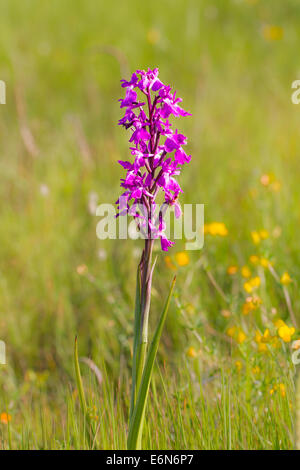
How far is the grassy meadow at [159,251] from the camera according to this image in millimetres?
1487

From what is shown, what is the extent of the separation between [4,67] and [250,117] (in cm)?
294

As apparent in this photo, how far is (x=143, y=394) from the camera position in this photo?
1.12 meters

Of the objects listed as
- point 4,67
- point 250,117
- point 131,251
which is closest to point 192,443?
point 131,251

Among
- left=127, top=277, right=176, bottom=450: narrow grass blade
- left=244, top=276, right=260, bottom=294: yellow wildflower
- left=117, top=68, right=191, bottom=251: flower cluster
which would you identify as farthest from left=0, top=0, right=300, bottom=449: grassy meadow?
left=117, top=68, right=191, bottom=251: flower cluster

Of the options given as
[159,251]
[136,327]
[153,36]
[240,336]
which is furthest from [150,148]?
[153,36]

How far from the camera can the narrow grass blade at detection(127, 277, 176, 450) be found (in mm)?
1084

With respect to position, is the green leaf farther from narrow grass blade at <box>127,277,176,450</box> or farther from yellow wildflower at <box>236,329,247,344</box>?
yellow wildflower at <box>236,329,247,344</box>

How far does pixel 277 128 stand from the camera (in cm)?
389

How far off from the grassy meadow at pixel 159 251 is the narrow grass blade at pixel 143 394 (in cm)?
19

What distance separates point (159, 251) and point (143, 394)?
163cm

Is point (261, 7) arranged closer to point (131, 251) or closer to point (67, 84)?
point (67, 84)

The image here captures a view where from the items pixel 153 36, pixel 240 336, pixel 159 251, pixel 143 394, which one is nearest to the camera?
pixel 143 394

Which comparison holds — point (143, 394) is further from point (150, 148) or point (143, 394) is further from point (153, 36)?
point (153, 36)

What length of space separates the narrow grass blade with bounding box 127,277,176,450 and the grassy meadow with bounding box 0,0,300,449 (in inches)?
7.3
